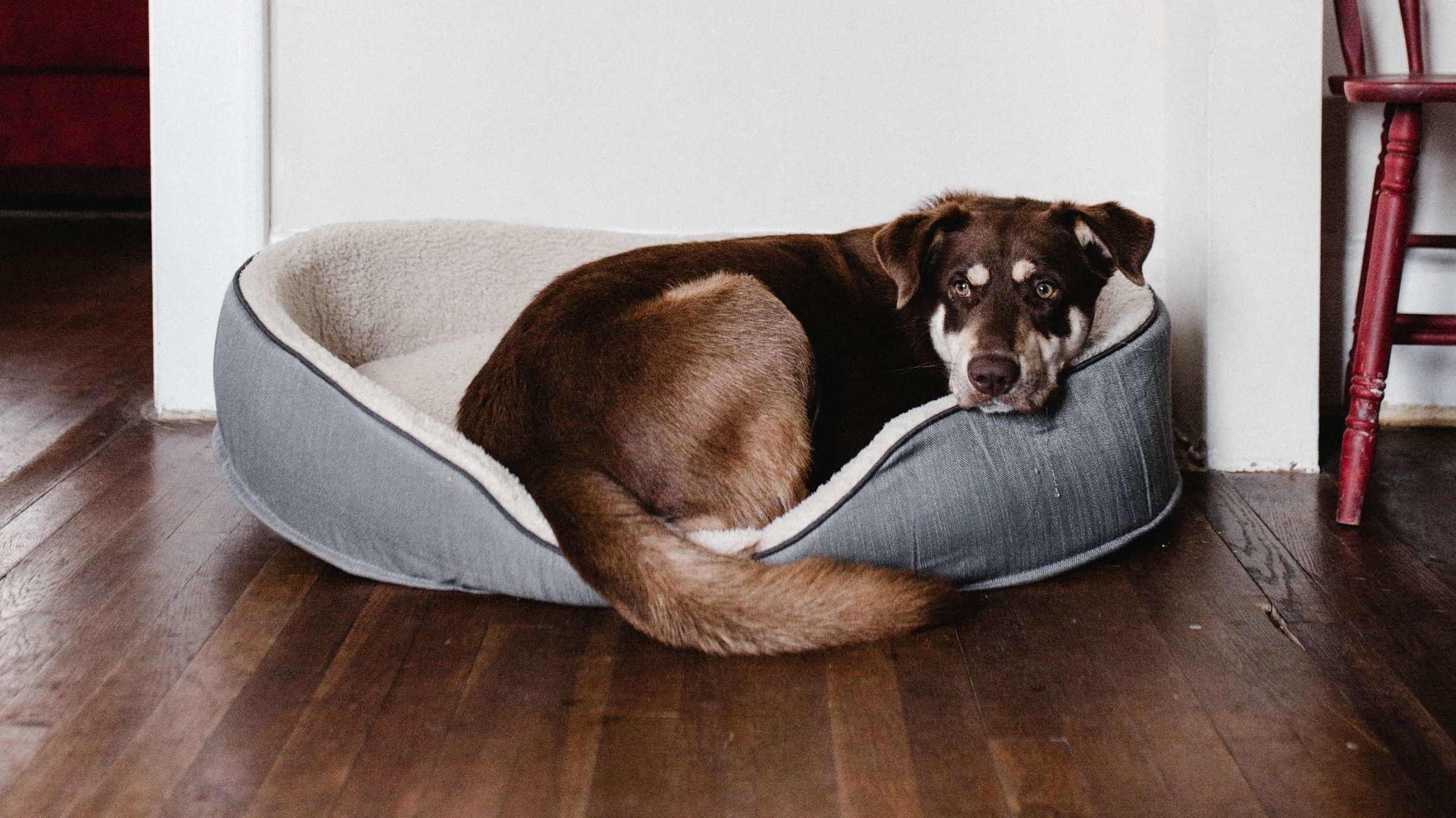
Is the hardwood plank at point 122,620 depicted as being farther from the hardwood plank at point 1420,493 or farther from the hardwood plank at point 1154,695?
the hardwood plank at point 1420,493

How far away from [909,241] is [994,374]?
0.35 metres

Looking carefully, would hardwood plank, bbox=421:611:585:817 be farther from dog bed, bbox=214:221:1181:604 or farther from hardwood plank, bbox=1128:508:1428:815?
hardwood plank, bbox=1128:508:1428:815

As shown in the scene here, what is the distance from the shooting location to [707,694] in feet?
5.97

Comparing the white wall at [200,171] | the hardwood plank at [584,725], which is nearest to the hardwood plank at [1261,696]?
the hardwood plank at [584,725]

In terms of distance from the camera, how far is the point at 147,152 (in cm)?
624

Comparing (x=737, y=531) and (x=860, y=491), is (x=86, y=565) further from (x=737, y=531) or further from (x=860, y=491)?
(x=860, y=491)

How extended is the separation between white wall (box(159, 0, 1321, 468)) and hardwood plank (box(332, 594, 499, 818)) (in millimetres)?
1583

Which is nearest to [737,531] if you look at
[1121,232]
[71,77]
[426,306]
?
[1121,232]

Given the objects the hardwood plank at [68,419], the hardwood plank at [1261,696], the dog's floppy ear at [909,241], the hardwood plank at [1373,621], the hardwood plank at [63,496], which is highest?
the dog's floppy ear at [909,241]

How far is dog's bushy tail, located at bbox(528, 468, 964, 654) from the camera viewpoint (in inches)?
71.9

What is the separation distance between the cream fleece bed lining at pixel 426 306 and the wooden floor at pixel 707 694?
337 mm

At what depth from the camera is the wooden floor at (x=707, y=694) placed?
5.13 feet

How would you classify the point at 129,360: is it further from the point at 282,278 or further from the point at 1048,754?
the point at 1048,754

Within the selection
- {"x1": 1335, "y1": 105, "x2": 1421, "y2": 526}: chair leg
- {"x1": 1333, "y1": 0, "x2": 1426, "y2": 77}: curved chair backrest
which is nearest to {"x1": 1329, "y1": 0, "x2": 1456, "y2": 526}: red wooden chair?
{"x1": 1335, "y1": 105, "x2": 1421, "y2": 526}: chair leg
